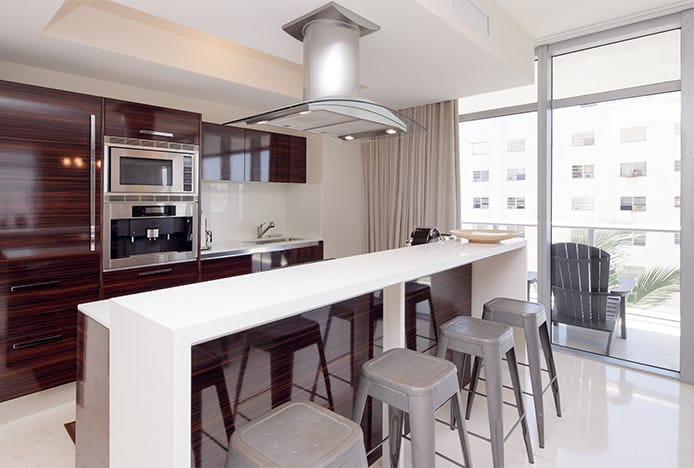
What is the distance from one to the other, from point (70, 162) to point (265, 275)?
74.1 inches

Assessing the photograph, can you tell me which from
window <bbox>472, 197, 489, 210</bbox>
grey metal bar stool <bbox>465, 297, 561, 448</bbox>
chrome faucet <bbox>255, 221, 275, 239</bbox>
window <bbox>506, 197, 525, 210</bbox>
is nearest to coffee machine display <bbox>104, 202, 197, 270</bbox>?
chrome faucet <bbox>255, 221, 275, 239</bbox>

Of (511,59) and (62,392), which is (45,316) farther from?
(511,59)

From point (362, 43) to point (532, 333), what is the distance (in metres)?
2.06

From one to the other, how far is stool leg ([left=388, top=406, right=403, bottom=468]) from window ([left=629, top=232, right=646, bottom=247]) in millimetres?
2700

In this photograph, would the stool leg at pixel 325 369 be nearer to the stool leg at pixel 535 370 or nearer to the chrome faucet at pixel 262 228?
the stool leg at pixel 535 370

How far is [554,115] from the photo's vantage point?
3643 mm

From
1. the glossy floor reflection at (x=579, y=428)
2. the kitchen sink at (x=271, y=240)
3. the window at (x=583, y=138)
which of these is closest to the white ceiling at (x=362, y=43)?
the window at (x=583, y=138)

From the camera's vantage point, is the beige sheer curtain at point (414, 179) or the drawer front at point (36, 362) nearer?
the drawer front at point (36, 362)

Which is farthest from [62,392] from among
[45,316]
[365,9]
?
[365,9]

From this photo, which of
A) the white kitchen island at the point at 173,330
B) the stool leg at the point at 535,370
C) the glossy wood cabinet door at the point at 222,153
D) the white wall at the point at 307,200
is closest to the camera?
the white kitchen island at the point at 173,330

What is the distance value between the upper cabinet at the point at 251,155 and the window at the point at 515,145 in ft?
7.04

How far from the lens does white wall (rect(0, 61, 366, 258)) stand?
4070mm

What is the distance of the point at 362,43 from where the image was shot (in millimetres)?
2619

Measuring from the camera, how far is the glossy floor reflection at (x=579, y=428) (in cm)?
210
